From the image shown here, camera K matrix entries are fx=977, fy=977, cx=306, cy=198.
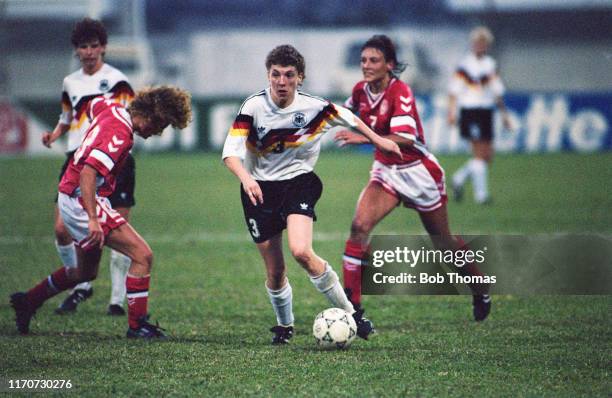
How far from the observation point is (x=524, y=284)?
7.99m

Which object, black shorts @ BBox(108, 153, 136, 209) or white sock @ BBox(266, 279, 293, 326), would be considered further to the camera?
black shorts @ BBox(108, 153, 136, 209)

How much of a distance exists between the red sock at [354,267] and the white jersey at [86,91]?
1999mm

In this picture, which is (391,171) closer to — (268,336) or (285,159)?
(285,159)

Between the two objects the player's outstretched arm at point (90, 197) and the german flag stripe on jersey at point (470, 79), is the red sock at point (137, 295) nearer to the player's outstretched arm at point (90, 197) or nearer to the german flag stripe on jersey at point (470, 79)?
the player's outstretched arm at point (90, 197)

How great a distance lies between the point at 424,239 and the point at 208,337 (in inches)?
79.3

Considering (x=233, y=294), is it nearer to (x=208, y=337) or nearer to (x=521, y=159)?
(x=208, y=337)

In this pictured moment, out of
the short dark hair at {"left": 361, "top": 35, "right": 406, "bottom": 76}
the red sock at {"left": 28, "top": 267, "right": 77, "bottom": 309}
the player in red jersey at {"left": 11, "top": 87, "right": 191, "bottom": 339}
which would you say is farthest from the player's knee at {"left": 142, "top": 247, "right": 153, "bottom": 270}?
the short dark hair at {"left": 361, "top": 35, "right": 406, "bottom": 76}

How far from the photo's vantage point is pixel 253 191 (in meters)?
5.63

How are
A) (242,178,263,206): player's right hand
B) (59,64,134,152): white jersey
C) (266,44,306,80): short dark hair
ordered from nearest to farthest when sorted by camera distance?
(242,178,263,206): player's right hand → (266,44,306,80): short dark hair → (59,64,134,152): white jersey

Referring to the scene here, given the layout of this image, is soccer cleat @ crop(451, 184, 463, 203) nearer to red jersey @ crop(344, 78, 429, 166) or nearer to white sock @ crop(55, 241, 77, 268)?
red jersey @ crop(344, 78, 429, 166)

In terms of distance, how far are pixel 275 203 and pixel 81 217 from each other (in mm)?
1213

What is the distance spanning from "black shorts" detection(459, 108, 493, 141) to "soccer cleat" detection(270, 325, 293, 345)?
9.42m

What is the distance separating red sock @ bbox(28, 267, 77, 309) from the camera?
21.5 feet

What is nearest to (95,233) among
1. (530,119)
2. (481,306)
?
(481,306)
